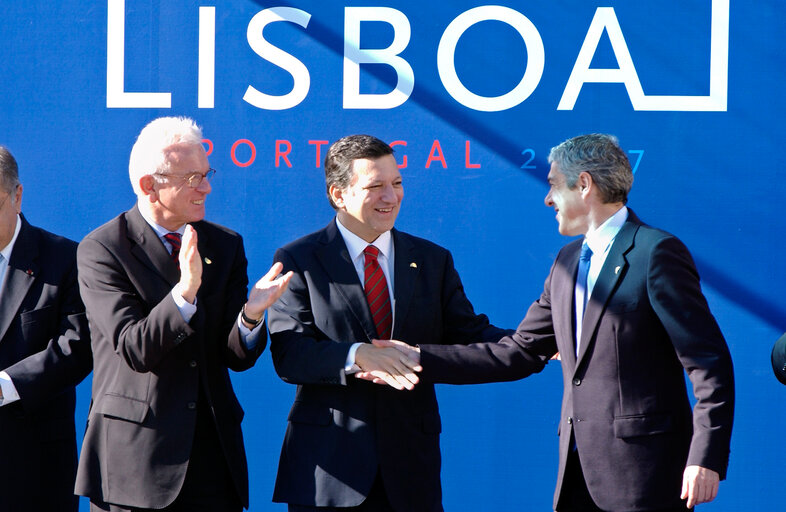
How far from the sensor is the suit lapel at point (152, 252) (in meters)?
3.02

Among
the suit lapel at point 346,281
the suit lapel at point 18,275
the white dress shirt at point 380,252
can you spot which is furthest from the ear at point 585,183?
the suit lapel at point 18,275

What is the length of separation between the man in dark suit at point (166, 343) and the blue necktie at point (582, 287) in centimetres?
89

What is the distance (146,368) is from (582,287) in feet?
4.32

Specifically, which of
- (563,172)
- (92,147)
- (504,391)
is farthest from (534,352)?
(92,147)

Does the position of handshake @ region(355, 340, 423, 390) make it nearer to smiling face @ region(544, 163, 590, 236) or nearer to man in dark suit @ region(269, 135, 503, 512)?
man in dark suit @ region(269, 135, 503, 512)

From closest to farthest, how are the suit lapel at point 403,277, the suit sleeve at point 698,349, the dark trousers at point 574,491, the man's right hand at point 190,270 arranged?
the suit sleeve at point 698,349
the man's right hand at point 190,270
the dark trousers at point 574,491
the suit lapel at point 403,277

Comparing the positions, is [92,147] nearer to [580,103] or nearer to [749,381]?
[580,103]

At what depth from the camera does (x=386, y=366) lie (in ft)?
9.66

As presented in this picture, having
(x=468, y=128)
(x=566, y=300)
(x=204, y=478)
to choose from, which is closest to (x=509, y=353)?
(x=566, y=300)

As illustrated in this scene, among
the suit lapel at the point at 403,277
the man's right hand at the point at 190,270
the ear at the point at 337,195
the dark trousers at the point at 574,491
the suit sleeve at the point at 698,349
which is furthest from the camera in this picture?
the ear at the point at 337,195

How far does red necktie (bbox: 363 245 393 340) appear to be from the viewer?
314cm

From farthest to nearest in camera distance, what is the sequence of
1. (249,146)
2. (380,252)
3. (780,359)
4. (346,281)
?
(249,146) → (380,252) → (346,281) → (780,359)

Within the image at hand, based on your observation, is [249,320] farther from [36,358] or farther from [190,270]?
[36,358]

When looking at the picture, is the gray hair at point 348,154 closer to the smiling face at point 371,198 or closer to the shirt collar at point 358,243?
the smiling face at point 371,198
